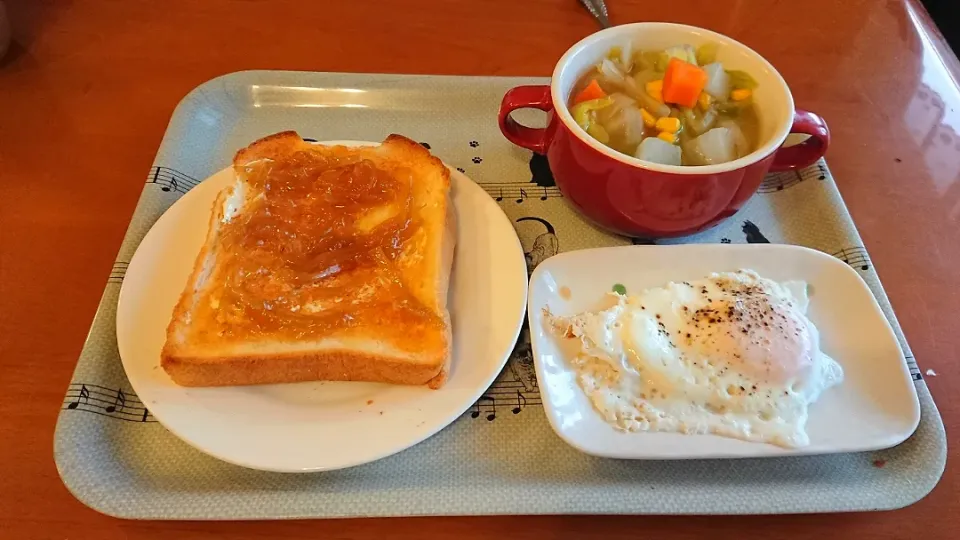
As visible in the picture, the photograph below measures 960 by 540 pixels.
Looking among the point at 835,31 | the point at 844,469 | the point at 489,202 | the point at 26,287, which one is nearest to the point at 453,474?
the point at 489,202

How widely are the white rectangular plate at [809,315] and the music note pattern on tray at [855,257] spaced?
149 mm

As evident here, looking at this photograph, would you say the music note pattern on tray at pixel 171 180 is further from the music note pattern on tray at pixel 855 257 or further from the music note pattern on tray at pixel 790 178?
the music note pattern on tray at pixel 855 257

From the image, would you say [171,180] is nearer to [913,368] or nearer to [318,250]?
[318,250]

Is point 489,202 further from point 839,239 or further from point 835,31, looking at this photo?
point 835,31

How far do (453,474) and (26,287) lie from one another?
44.6 inches

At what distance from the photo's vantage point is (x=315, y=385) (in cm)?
138

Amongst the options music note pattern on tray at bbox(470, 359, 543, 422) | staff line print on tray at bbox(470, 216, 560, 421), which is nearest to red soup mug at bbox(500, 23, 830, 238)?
staff line print on tray at bbox(470, 216, 560, 421)

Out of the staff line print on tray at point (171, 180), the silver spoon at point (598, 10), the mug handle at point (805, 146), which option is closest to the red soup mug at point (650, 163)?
the mug handle at point (805, 146)

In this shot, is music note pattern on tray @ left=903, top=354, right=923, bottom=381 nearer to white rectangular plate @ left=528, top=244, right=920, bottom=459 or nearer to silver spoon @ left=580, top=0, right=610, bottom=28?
white rectangular plate @ left=528, top=244, right=920, bottom=459

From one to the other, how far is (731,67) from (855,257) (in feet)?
1.94

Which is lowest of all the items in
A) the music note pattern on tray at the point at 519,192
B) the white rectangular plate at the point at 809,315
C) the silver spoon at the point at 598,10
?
the white rectangular plate at the point at 809,315

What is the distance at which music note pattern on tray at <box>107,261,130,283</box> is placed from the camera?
1.50 meters

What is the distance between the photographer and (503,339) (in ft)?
4.53

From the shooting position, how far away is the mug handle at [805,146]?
4.91 feet
